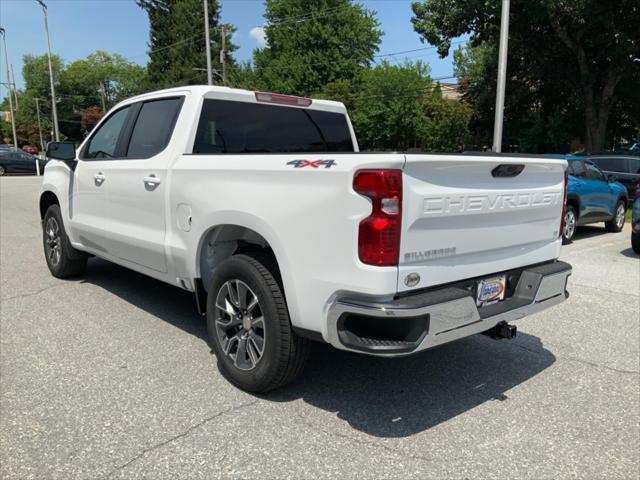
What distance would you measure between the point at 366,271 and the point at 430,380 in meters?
1.44

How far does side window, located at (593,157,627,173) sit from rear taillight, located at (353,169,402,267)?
14.5 m

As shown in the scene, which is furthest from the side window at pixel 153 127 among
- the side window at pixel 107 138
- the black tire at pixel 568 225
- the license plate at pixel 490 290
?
the black tire at pixel 568 225

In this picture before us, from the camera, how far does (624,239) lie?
35.4 ft

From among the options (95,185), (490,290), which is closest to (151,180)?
(95,185)

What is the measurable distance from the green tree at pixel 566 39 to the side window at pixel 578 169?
993cm

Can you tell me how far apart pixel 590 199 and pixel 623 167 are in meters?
5.40

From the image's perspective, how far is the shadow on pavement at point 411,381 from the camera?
10.6 feet

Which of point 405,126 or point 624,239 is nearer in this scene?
point 624,239

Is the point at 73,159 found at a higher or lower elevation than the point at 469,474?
higher

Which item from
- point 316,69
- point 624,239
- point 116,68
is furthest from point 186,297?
point 116,68

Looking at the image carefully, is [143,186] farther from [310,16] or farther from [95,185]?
[310,16]

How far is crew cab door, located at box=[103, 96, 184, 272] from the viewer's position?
13.8ft

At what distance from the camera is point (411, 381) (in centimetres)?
372

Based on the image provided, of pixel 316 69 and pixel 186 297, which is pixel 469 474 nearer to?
pixel 186 297
